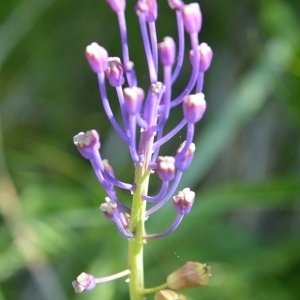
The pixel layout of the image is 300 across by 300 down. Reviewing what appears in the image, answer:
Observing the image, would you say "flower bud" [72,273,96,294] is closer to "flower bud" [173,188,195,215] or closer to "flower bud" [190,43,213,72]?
"flower bud" [173,188,195,215]

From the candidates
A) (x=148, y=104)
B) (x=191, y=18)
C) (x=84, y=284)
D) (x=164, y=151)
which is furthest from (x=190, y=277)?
(x=164, y=151)

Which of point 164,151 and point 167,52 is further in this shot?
point 164,151

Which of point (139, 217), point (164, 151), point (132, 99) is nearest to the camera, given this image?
point (132, 99)

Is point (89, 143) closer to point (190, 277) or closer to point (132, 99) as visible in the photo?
point (132, 99)

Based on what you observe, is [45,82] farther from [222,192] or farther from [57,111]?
[222,192]

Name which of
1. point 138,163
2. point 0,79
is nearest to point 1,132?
point 0,79

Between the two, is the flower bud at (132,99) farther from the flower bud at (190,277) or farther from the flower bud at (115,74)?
the flower bud at (190,277)

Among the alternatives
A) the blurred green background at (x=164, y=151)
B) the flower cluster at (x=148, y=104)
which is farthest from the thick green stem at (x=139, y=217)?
the blurred green background at (x=164, y=151)
